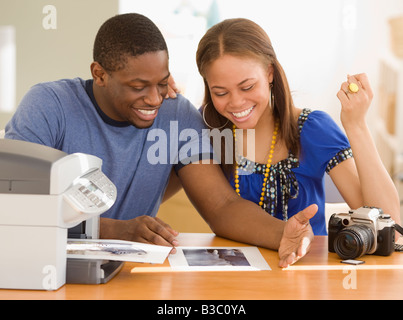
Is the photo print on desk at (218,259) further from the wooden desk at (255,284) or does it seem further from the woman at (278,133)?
the woman at (278,133)

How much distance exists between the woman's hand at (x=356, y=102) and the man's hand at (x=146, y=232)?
28.7 inches

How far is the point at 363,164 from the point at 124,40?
846mm

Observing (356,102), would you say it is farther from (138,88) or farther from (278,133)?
(138,88)

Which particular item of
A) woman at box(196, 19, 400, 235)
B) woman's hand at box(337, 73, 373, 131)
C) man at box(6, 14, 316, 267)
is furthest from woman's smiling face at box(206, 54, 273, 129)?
woman's hand at box(337, 73, 373, 131)

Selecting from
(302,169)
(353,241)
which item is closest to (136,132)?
(302,169)

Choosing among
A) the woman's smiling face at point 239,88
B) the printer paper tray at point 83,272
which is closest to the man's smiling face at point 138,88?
the woman's smiling face at point 239,88

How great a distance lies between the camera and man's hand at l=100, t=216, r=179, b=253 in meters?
1.45

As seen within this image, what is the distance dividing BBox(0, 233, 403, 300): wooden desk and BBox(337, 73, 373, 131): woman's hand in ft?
1.85

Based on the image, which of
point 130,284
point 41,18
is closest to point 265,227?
point 130,284

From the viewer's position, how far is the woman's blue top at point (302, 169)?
1875mm

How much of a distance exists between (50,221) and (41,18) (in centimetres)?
322

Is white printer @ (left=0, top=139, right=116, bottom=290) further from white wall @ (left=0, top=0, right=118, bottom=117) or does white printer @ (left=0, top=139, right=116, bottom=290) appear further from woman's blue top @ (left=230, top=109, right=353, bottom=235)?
white wall @ (left=0, top=0, right=118, bottom=117)

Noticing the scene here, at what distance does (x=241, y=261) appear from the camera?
53.9 inches

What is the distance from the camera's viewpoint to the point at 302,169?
1895 millimetres
